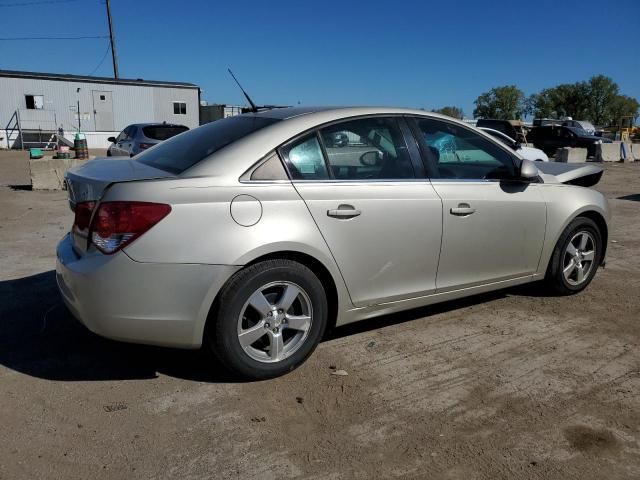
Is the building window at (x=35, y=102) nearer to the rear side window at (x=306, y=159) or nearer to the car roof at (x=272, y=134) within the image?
the car roof at (x=272, y=134)

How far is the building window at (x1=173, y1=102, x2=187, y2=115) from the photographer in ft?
119

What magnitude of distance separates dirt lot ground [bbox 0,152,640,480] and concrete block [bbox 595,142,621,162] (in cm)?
2254

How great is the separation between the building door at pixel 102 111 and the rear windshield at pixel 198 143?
32406 mm

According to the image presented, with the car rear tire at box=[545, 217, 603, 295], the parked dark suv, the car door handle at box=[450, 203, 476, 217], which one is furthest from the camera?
the parked dark suv

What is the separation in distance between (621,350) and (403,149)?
202cm

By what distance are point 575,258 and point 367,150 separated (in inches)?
90.1

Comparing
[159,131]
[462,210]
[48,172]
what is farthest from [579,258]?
[159,131]

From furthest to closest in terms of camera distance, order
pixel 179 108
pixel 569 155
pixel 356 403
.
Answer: pixel 179 108, pixel 569 155, pixel 356 403

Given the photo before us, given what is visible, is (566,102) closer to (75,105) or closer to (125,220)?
(75,105)

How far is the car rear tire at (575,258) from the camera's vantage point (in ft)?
15.0

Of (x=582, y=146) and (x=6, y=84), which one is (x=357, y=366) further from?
(x=6, y=84)

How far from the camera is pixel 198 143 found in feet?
11.8

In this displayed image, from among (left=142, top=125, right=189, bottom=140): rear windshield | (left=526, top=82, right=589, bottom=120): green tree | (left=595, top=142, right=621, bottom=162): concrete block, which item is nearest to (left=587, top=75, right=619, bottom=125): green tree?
(left=526, top=82, right=589, bottom=120): green tree

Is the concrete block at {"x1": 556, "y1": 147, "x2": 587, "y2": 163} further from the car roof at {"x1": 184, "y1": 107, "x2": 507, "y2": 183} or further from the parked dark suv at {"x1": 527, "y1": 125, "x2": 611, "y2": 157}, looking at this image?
the car roof at {"x1": 184, "y1": 107, "x2": 507, "y2": 183}
